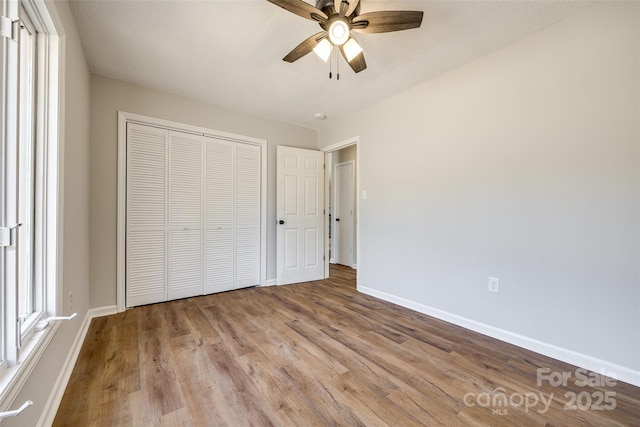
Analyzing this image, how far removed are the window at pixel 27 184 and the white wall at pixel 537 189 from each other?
2.79 meters

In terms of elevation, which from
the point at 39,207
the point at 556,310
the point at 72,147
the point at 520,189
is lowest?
the point at 556,310

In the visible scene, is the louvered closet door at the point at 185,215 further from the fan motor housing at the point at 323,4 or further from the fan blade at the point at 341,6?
the fan blade at the point at 341,6

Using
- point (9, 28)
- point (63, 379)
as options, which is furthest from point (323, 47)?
point (63, 379)

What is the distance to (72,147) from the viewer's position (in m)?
1.77

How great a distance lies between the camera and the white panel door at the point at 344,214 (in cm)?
509

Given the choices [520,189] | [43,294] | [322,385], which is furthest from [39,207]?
[520,189]

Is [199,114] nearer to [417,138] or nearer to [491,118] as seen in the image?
[417,138]

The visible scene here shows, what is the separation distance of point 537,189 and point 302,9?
81.0 inches

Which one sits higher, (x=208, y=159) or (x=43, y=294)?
(x=208, y=159)

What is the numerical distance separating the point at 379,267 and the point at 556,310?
1.63m

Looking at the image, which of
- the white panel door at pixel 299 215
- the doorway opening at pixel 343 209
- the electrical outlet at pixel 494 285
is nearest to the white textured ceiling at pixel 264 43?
the white panel door at pixel 299 215

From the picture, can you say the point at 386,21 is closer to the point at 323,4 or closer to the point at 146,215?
the point at 323,4

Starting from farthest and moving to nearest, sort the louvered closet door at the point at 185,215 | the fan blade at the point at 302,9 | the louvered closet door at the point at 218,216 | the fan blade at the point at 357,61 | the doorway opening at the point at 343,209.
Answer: the doorway opening at the point at 343,209, the louvered closet door at the point at 218,216, the louvered closet door at the point at 185,215, the fan blade at the point at 357,61, the fan blade at the point at 302,9

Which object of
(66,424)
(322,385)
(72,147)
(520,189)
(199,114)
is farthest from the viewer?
(199,114)
